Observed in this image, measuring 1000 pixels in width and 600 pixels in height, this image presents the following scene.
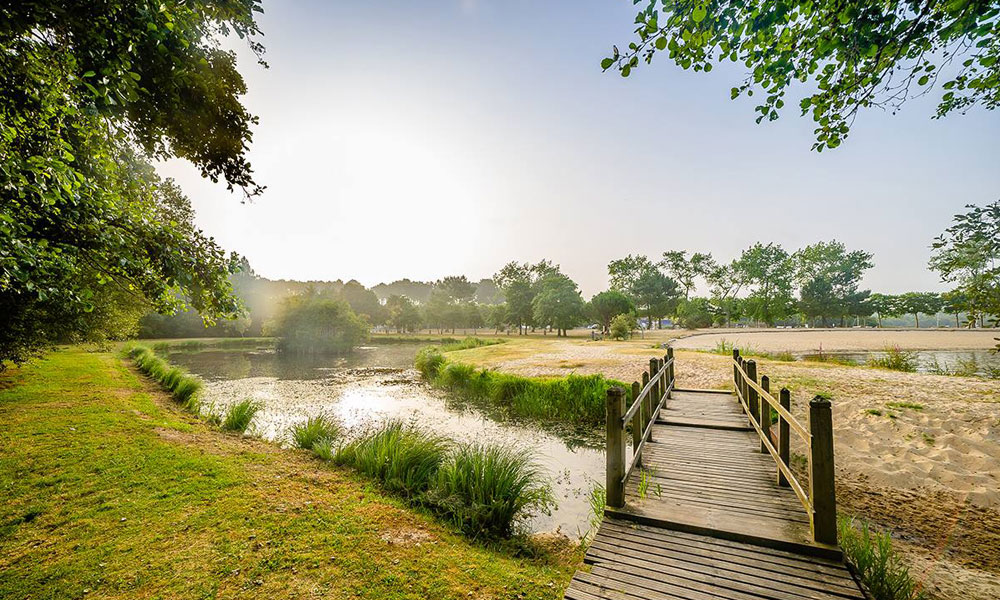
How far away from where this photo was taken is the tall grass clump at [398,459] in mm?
6113

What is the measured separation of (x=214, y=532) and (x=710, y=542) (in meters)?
5.50

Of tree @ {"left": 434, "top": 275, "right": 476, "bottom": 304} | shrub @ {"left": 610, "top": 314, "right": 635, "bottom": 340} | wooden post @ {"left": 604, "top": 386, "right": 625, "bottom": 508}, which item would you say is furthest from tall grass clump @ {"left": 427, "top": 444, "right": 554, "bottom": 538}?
tree @ {"left": 434, "top": 275, "right": 476, "bottom": 304}

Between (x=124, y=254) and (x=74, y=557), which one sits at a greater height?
(x=124, y=254)

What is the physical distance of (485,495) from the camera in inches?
215

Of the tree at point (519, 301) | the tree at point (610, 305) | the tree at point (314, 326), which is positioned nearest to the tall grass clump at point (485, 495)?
the tree at point (314, 326)

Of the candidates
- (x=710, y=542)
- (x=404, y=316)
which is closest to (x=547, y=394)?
(x=710, y=542)

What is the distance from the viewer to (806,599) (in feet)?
9.21

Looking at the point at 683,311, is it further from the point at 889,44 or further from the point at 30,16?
the point at 30,16

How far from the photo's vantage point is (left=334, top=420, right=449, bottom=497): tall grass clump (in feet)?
20.1

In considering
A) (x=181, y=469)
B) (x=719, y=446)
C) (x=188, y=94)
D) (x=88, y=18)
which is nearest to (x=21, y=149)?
(x=188, y=94)

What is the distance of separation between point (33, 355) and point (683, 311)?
66963mm

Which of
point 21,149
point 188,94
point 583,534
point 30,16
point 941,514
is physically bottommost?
point 583,534

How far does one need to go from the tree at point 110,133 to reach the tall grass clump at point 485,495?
13.2 feet

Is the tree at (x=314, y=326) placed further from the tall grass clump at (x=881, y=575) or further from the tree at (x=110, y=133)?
the tall grass clump at (x=881, y=575)
